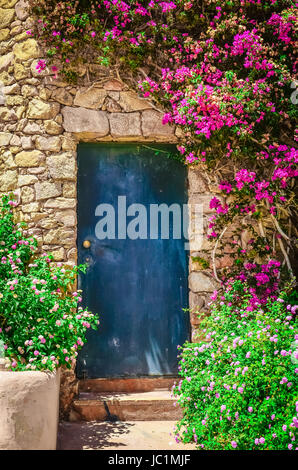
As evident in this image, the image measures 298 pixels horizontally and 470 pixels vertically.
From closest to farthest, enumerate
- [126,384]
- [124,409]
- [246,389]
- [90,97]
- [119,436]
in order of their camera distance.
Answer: [246,389] → [119,436] → [124,409] → [126,384] → [90,97]

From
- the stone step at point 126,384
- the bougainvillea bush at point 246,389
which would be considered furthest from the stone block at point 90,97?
the stone step at point 126,384

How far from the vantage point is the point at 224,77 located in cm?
514

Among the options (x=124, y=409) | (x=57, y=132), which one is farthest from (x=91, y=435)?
(x=57, y=132)

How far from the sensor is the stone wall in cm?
514

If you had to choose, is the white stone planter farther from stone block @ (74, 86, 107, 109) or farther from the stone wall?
stone block @ (74, 86, 107, 109)

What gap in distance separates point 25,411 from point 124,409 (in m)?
1.52

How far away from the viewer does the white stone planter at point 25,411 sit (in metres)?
3.42

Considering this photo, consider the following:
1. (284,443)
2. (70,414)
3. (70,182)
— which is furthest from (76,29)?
(284,443)

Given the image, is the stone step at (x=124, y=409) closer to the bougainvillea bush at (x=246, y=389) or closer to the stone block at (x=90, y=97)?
the bougainvillea bush at (x=246, y=389)

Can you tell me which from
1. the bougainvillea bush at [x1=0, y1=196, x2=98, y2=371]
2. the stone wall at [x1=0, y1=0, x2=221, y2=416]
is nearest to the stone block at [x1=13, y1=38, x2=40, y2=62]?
the stone wall at [x1=0, y1=0, x2=221, y2=416]

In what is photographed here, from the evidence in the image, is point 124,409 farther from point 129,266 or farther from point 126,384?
point 129,266

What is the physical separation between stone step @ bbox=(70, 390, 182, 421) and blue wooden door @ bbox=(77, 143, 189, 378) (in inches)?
14.7
